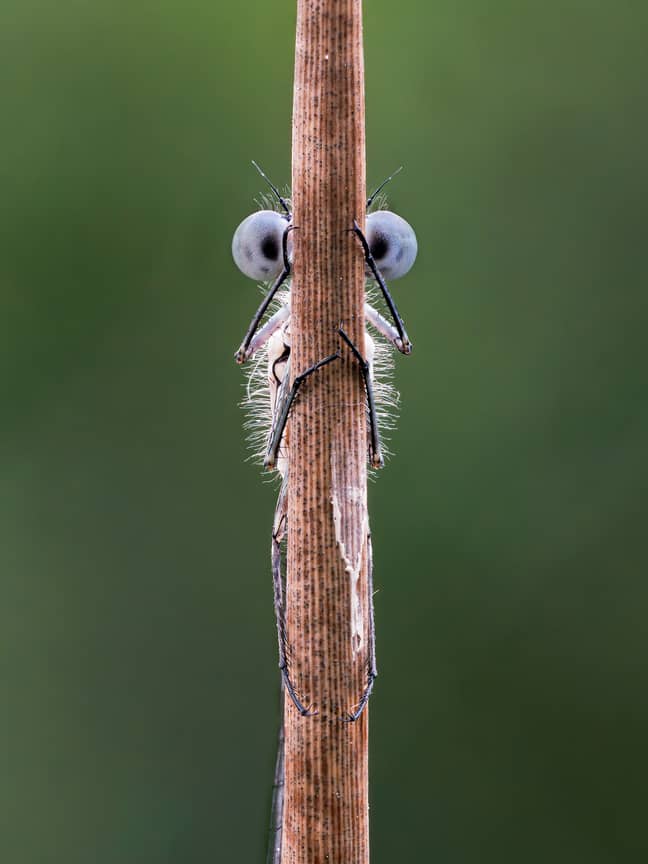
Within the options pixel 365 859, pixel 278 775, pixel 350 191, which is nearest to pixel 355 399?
pixel 350 191

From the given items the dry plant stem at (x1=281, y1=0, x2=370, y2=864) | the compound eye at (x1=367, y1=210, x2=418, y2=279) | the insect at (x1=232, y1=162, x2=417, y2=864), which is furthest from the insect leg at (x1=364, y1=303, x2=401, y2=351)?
the dry plant stem at (x1=281, y1=0, x2=370, y2=864)

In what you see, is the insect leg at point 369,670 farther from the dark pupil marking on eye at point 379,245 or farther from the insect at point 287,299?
the dark pupil marking on eye at point 379,245

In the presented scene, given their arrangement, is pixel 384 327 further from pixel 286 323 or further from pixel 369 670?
pixel 369 670

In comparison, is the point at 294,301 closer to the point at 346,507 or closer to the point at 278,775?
the point at 346,507

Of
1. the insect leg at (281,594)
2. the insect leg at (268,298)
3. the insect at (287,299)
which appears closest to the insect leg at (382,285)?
the insect at (287,299)

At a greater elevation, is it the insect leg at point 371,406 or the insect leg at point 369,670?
the insect leg at point 371,406

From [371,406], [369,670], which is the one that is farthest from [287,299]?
[369,670]
